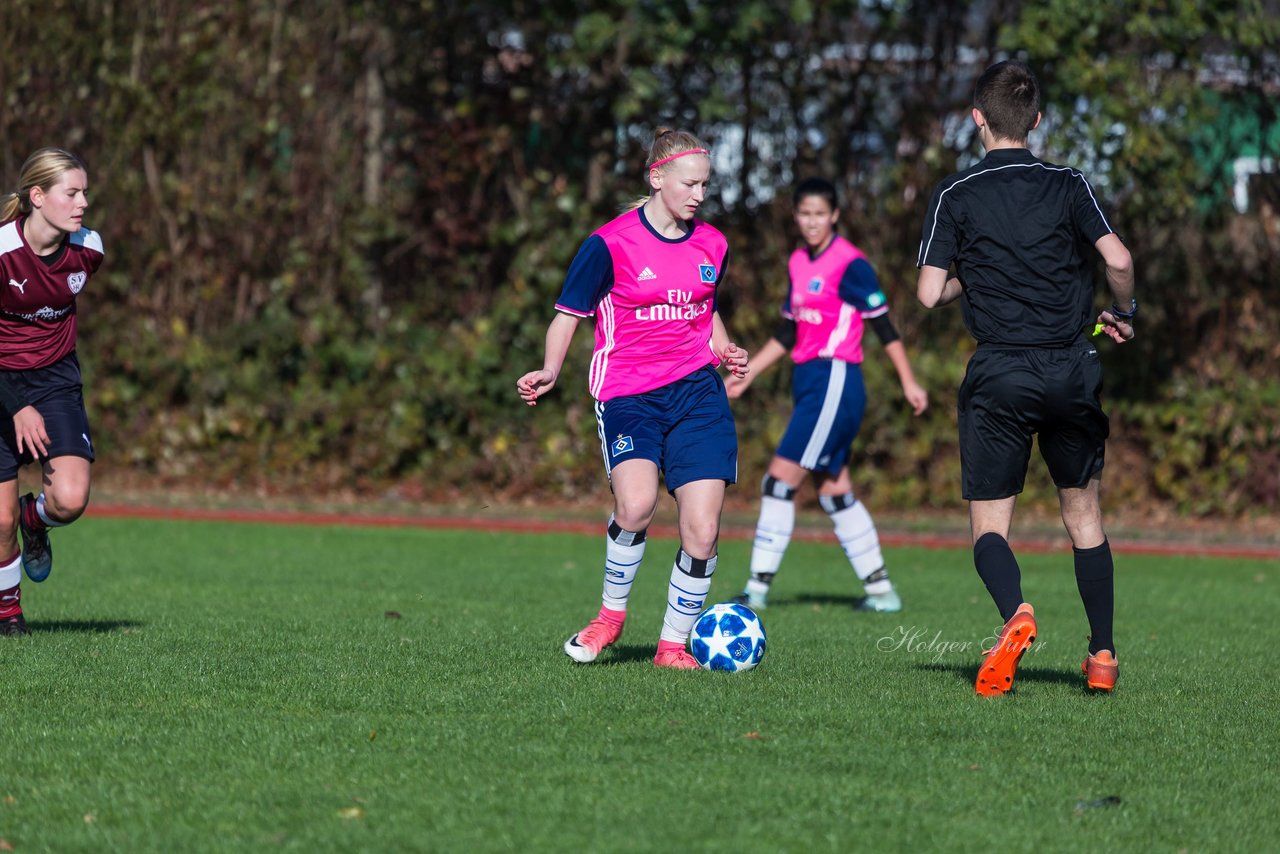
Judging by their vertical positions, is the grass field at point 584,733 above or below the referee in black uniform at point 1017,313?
below

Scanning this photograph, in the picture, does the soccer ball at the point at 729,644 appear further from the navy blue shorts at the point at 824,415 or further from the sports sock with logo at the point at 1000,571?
the navy blue shorts at the point at 824,415

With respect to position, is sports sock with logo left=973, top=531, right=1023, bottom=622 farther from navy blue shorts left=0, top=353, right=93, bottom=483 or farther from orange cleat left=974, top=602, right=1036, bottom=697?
navy blue shorts left=0, top=353, right=93, bottom=483

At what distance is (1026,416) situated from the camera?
5.93 meters

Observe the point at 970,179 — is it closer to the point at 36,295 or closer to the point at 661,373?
the point at 661,373

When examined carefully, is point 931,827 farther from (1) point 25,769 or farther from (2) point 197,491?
(2) point 197,491

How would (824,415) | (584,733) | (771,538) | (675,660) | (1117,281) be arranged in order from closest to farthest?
(584,733), (1117,281), (675,660), (824,415), (771,538)

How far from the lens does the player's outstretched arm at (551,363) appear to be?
245 inches

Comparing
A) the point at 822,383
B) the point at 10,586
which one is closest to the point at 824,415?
the point at 822,383

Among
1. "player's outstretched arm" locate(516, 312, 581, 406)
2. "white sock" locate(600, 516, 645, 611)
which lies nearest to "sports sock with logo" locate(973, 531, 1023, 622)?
"white sock" locate(600, 516, 645, 611)

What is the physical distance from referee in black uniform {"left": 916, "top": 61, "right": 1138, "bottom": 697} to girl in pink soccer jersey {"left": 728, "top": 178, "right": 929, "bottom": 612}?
10.3 feet

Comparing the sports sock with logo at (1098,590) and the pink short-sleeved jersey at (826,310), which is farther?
the pink short-sleeved jersey at (826,310)

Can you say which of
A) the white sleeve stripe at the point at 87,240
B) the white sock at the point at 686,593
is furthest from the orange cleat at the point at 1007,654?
the white sleeve stripe at the point at 87,240

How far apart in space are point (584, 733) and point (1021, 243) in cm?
240

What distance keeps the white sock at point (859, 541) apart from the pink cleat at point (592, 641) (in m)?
3.09
